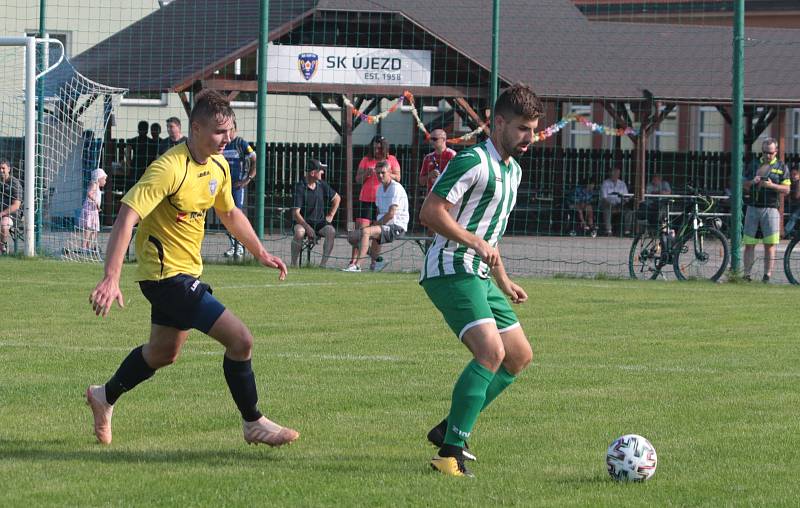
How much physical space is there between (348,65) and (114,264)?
66.7 ft

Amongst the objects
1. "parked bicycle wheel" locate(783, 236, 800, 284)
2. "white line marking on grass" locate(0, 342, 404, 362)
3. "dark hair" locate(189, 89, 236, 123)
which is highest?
"dark hair" locate(189, 89, 236, 123)

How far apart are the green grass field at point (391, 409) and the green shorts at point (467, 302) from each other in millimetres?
636

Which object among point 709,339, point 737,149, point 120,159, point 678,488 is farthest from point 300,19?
point 678,488

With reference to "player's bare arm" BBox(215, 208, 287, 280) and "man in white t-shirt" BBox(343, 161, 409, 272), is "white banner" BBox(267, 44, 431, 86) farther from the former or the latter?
"player's bare arm" BBox(215, 208, 287, 280)

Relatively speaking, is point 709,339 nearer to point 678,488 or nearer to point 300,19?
point 678,488

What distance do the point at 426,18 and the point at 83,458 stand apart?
23.1m

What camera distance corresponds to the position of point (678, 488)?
5.98 meters

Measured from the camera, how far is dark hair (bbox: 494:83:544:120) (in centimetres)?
644

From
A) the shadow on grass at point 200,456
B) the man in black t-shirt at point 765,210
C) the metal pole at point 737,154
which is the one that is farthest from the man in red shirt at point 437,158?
the shadow on grass at point 200,456

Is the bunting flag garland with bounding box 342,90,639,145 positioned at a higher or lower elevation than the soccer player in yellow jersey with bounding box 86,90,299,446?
higher

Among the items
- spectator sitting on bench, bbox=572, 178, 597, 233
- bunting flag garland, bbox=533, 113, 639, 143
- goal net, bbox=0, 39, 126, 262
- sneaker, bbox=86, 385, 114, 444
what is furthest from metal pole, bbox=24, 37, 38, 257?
sneaker, bbox=86, 385, 114, 444

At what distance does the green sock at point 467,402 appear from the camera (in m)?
6.24

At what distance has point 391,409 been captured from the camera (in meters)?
7.96

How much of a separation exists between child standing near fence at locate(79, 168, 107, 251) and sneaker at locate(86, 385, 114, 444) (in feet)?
41.5
